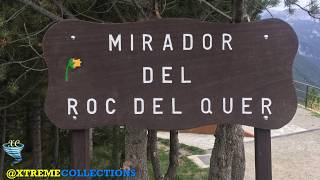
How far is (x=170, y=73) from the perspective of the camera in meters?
2.48

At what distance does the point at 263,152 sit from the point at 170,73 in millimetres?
709

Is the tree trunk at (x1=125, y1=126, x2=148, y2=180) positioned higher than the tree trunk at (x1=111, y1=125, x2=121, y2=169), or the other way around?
the tree trunk at (x1=125, y1=126, x2=148, y2=180)

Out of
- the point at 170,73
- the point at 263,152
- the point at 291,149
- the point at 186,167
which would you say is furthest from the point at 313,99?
the point at 170,73

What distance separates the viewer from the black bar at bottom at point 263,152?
2.55m

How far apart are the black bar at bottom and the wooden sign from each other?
0.09 metres

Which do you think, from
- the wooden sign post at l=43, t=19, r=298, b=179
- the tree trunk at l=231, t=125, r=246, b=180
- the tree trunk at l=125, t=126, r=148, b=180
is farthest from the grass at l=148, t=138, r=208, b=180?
the wooden sign post at l=43, t=19, r=298, b=179

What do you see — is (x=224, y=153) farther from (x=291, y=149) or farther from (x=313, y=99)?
(x=313, y=99)

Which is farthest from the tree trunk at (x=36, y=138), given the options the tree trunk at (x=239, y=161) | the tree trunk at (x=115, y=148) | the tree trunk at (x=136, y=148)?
the tree trunk at (x=239, y=161)

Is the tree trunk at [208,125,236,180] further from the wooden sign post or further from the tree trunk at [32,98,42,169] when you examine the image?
the tree trunk at [32,98,42,169]

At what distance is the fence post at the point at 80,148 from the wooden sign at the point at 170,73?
0.08m

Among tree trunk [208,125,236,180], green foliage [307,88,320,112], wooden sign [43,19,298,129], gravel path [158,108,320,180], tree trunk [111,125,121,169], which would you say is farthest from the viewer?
green foliage [307,88,320,112]

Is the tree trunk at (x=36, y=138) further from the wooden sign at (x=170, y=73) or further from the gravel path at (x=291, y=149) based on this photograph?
the wooden sign at (x=170, y=73)

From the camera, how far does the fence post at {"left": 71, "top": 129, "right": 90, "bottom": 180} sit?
2.55m

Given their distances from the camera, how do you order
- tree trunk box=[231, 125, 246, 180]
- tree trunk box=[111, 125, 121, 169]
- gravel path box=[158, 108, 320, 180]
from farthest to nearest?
gravel path box=[158, 108, 320, 180] < tree trunk box=[111, 125, 121, 169] < tree trunk box=[231, 125, 246, 180]
